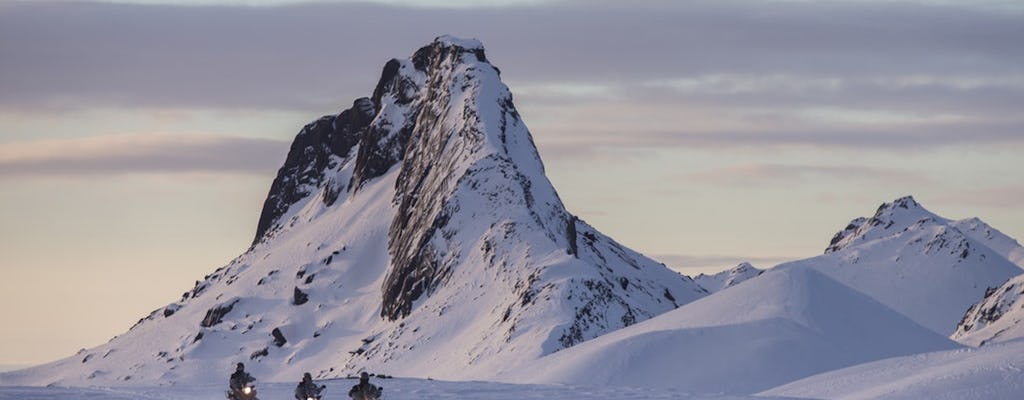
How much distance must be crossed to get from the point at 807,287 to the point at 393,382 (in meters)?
69.8

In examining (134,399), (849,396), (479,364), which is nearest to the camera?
(134,399)

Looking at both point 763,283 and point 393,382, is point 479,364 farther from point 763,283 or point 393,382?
point 393,382

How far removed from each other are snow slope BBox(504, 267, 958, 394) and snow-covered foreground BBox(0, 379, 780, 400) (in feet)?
149

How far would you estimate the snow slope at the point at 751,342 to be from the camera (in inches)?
5113

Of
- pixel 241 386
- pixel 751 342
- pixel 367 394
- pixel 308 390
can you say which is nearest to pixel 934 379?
pixel 367 394

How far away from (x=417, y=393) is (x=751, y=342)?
6360cm

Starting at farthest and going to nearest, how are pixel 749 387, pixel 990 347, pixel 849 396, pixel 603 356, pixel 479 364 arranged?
pixel 479 364 < pixel 603 356 < pixel 749 387 < pixel 990 347 < pixel 849 396

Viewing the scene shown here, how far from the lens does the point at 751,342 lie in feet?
447

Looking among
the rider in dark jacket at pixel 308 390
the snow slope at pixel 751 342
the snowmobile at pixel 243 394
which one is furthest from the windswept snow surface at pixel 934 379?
the snow slope at pixel 751 342

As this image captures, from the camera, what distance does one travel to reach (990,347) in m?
91.5

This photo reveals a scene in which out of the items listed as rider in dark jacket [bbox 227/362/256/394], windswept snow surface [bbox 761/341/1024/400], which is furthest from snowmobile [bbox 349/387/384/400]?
windswept snow surface [bbox 761/341/1024/400]

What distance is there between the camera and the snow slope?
130 metres

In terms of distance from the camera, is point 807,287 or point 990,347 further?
point 807,287

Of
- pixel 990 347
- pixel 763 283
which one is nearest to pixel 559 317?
pixel 763 283
